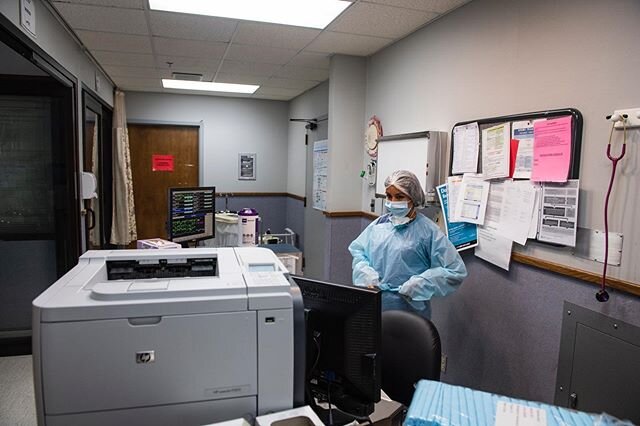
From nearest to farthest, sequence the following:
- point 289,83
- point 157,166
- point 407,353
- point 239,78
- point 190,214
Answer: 1. point 407,353
2. point 190,214
3. point 239,78
4. point 289,83
5. point 157,166

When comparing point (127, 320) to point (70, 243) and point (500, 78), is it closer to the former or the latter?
point (500, 78)

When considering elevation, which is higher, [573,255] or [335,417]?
[573,255]

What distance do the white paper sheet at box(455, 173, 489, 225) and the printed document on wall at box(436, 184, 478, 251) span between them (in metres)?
0.05

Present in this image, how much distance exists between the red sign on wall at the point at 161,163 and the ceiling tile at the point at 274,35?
9.71ft

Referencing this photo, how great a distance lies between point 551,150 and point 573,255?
1.49 feet

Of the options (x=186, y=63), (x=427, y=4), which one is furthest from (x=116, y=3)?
(x=427, y=4)

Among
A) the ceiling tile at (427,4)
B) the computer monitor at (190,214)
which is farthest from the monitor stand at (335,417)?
the ceiling tile at (427,4)

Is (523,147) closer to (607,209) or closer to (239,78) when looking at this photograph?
(607,209)

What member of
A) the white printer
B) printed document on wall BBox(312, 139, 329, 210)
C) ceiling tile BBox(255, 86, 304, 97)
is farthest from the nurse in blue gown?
ceiling tile BBox(255, 86, 304, 97)

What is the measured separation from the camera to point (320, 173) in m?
4.72

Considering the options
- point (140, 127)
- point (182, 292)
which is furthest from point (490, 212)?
point (140, 127)

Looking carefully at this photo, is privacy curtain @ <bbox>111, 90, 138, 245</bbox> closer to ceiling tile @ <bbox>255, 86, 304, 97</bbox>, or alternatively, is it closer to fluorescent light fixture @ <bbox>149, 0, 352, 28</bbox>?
ceiling tile @ <bbox>255, 86, 304, 97</bbox>

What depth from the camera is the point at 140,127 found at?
5.70 m

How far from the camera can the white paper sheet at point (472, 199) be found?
2.28m
